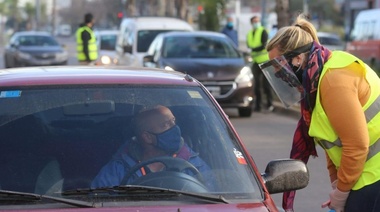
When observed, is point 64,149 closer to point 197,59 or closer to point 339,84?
point 339,84

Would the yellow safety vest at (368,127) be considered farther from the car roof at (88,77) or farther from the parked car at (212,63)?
the parked car at (212,63)

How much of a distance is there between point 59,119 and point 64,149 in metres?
0.21

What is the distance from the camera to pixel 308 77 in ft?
16.3

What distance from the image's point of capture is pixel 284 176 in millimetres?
4723

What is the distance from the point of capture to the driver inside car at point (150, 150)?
4469mm

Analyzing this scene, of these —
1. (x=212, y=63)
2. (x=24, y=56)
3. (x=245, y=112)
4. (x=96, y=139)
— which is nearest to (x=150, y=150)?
(x=96, y=139)

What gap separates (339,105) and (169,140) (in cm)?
86

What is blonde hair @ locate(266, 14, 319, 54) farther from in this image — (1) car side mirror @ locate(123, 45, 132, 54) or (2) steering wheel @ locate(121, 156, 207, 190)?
(1) car side mirror @ locate(123, 45, 132, 54)

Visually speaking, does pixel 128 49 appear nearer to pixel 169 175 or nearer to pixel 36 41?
pixel 36 41

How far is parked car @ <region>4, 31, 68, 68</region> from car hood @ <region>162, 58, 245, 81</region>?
671 inches

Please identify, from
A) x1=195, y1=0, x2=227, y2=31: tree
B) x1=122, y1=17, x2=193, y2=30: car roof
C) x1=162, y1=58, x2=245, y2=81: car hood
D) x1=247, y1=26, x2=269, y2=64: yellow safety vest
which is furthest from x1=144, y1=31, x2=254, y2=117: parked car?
x1=195, y1=0, x2=227, y2=31: tree

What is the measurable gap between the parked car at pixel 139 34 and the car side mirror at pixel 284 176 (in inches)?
650

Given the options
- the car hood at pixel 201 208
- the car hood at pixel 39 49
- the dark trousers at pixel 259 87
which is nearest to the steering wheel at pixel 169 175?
the car hood at pixel 201 208

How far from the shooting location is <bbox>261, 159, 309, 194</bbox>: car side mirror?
4715 mm
